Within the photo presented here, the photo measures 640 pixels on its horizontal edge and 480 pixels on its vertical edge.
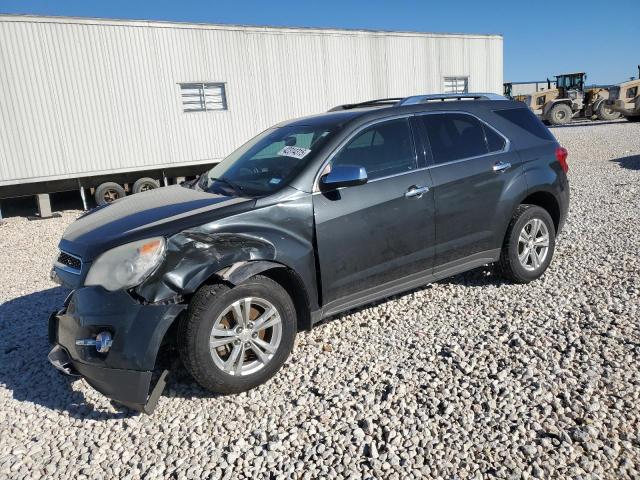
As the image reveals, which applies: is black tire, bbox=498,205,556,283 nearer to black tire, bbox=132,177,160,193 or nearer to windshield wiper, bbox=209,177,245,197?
windshield wiper, bbox=209,177,245,197

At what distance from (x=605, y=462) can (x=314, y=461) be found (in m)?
1.46

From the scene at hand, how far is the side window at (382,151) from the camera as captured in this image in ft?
12.4

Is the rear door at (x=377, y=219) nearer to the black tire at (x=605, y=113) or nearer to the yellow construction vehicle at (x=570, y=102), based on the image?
the yellow construction vehicle at (x=570, y=102)

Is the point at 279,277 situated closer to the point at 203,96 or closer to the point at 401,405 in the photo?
the point at 401,405

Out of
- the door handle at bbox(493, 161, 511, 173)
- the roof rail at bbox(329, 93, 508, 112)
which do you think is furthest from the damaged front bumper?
the door handle at bbox(493, 161, 511, 173)

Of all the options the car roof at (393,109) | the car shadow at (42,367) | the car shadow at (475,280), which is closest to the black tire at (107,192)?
the car shadow at (42,367)

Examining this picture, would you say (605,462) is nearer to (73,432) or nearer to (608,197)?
(73,432)

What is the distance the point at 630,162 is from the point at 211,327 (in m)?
13.8

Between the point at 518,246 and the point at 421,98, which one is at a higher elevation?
the point at 421,98

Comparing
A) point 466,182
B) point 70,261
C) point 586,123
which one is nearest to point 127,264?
point 70,261

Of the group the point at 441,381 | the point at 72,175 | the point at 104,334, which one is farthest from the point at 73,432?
the point at 72,175

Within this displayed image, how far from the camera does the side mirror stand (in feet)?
11.3

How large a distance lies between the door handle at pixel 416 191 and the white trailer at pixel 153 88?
366 inches

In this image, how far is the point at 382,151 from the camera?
393 centimetres
